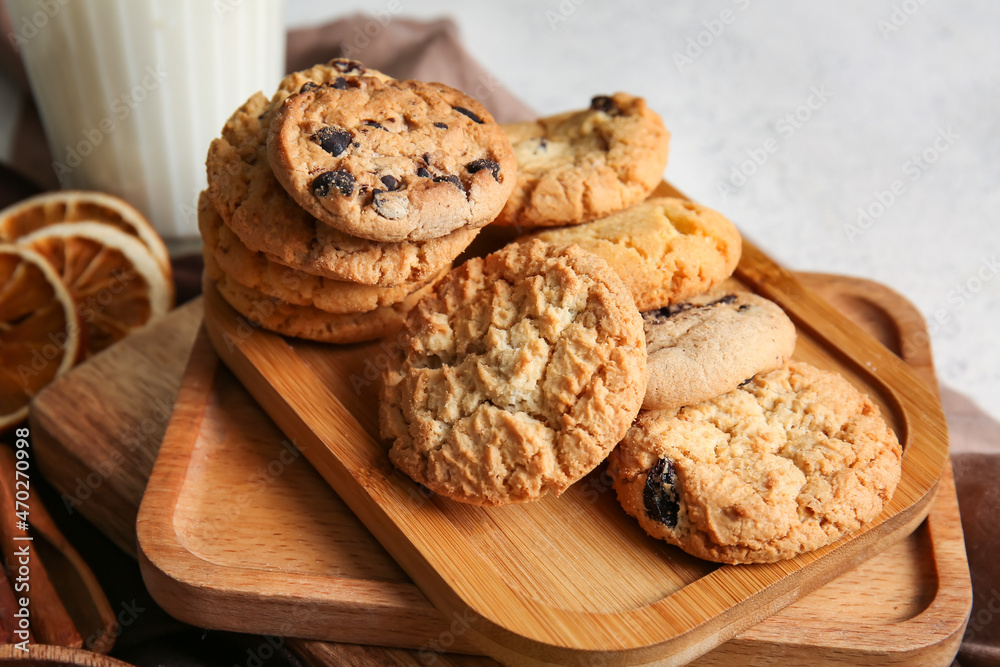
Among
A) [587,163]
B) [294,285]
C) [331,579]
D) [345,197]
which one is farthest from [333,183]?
[331,579]

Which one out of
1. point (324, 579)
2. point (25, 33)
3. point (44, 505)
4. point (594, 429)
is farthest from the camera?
point (25, 33)

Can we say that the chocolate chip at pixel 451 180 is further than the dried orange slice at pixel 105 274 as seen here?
No

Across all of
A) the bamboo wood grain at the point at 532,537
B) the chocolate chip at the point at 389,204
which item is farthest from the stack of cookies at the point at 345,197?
the bamboo wood grain at the point at 532,537

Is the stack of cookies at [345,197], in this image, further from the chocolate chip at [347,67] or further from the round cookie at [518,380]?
the round cookie at [518,380]

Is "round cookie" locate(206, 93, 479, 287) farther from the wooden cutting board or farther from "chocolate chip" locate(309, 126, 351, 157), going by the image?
the wooden cutting board

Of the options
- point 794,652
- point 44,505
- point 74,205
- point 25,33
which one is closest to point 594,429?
point 794,652

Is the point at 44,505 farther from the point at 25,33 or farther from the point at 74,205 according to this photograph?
the point at 25,33
